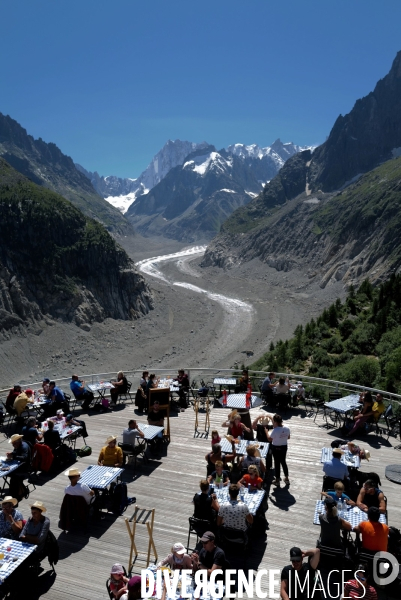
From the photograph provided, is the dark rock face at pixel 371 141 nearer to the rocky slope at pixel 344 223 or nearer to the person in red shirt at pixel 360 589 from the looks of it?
the rocky slope at pixel 344 223

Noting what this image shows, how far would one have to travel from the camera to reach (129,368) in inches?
2207

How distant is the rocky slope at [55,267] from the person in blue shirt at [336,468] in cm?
5784

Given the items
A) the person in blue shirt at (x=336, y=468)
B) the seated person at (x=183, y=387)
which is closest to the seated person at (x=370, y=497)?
the person in blue shirt at (x=336, y=468)

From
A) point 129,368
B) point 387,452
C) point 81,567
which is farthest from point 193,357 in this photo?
point 81,567

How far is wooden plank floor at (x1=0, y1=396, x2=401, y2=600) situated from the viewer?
7.55m

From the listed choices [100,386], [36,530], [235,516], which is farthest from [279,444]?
[100,386]

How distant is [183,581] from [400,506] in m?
5.42

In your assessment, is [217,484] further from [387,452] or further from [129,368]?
[129,368]

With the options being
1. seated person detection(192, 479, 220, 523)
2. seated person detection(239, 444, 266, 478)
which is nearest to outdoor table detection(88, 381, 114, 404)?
seated person detection(239, 444, 266, 478)

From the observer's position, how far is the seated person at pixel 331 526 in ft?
23.6

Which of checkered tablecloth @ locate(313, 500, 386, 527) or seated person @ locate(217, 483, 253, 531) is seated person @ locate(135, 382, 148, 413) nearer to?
seated person @ locate(217, 483, 253, 531)

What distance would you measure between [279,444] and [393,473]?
9.83 feet

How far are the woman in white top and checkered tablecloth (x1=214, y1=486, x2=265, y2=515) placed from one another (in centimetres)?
172

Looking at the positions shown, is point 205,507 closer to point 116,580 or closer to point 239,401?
point 116,580
